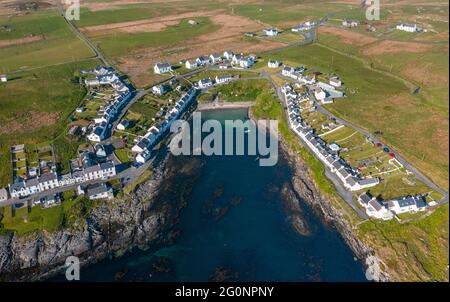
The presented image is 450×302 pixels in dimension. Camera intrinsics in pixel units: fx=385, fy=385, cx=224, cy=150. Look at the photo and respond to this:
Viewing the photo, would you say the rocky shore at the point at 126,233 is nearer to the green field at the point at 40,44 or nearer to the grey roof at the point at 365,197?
the grey roof at the point at 365,197

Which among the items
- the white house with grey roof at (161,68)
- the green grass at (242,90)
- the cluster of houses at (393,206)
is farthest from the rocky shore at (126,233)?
the white house with grey roof at (161,68)

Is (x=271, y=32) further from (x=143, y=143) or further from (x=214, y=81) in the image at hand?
(x=143, y=143)

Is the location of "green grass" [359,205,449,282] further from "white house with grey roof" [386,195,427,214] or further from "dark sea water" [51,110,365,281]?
"dark sea water" [51,110,365,281]

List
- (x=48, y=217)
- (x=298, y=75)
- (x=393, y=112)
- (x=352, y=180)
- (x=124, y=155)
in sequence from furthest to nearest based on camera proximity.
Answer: (x=298, y=75) → (x=393, y=112) → (x=124, y=155) → (x=352, y=180) → (x=48, y=217)

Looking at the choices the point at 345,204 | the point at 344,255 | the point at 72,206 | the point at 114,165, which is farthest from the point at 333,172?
the point at 72,206

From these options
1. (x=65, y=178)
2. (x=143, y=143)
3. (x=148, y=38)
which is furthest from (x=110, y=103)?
(x=148, y=38)

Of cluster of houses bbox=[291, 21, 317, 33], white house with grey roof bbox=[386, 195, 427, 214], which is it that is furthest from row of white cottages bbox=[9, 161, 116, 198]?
cluster of houses bbox=[291, 21, 317, 33]
